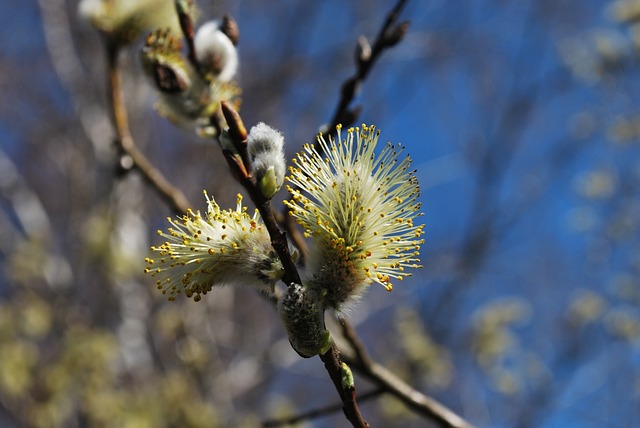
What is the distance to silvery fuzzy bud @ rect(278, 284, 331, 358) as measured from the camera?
2.86 feet

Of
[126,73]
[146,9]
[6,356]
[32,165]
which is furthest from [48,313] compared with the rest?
[32,165]

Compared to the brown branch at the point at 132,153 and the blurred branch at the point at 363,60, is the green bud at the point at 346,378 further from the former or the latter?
the brown branch at the point at 132,153

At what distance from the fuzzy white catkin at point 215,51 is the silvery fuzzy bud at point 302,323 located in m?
0.73

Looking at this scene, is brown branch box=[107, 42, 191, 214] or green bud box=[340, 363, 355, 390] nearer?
green bud box=[340, 363, 355, 390]

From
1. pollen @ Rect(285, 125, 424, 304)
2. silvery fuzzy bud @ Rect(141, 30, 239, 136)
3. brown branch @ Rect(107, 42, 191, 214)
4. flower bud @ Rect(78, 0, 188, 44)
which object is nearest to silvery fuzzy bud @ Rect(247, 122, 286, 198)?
pollen @ Rect(285, 125, 424, 304)

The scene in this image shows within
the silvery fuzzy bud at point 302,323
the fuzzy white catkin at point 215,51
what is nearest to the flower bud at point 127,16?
the fuzzy white catkin at point 215,51

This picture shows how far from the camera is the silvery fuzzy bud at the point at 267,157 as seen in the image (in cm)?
87

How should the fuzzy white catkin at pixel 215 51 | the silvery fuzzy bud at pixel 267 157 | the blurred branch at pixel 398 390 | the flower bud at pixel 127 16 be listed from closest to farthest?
the silvery fuzzy bud at pixel 267 157 < the fuzzy white catkin at pixel 215 51 < the blurred branch at pixel 398 390 < the flower bud at pixel 127 16

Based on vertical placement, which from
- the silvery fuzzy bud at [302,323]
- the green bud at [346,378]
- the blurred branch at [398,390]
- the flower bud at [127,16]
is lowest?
the green bud at [346,378]

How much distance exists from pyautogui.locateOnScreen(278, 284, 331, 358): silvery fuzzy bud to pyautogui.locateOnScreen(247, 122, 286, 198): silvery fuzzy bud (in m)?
0.15

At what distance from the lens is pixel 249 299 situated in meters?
7.56

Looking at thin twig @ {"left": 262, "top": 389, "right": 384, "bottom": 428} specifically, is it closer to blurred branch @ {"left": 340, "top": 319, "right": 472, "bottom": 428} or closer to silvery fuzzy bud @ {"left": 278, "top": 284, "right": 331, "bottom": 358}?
blurred branch @ {"left": 340, "top": 319, "right": 472, "bottom": 428}

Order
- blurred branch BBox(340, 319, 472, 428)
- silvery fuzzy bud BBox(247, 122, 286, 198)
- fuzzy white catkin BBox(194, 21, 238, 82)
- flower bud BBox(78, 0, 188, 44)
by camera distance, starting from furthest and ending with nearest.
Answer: flower bud BBox(78, 0, 188, 44)
blurred branch BBox(340, 319, 472, 428)
fuzzy white catkin BBox(194, 21, 238, 82)
silvery fuzzy bud BBox(247, 122, 286, 198)

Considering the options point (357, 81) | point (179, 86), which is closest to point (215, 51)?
point (179, 86)
